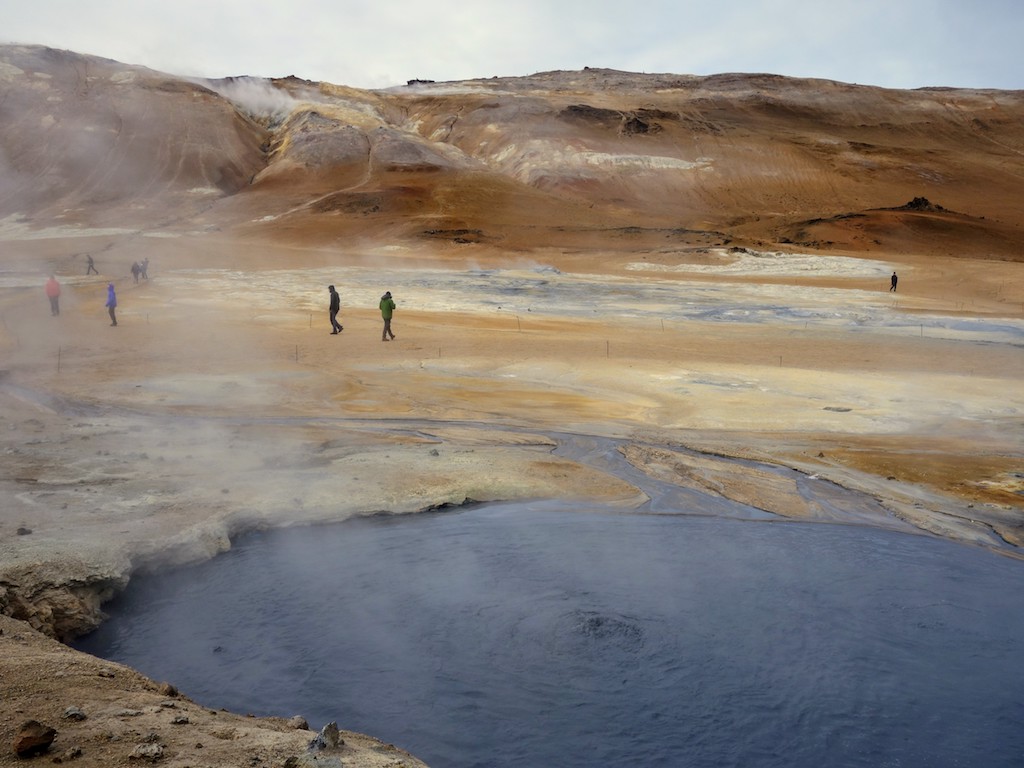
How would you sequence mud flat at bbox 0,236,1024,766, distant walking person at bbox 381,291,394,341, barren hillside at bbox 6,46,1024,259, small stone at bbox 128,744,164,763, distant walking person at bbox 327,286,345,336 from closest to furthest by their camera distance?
small stone at bbox 128,744,164,763
mud flat at bbox 0,236,1024,766
distant walking person at bbox 381,291,394,341
distant walking person at bbox 327,286,345,336
barren hillside at bbox 6,46,1024,259

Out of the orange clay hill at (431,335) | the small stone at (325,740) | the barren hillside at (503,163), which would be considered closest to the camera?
the small stone at (325,740)

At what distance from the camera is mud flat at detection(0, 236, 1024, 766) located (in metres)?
7.36

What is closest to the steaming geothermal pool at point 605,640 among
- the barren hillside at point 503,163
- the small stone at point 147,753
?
the small stone at point 147,753

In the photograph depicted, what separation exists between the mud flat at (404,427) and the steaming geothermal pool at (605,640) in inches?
25.3

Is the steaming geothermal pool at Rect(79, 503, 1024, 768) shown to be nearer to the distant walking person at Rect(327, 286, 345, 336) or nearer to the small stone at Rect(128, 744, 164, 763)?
the small stone at Rect(128, 744, 164, 763)

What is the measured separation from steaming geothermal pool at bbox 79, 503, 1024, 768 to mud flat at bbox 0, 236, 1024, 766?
64 centimetres

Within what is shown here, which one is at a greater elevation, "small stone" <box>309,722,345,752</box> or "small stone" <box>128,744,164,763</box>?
"small stone" <box>128,744,164,763</box>

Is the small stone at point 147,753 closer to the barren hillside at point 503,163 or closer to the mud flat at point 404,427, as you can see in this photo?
the mud flat at point 404,427

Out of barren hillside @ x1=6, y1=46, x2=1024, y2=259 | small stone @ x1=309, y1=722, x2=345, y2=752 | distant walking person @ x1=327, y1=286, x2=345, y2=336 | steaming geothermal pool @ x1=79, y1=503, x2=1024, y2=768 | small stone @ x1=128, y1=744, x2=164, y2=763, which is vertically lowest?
steaming geothermal pool @ x1=79, y1=503, x2=1024, y2=768

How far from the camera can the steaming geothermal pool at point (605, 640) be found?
6141 millimetres

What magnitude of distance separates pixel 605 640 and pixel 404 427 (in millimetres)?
6654

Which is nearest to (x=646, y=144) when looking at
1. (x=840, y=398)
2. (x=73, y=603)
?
(x=840, y=398)

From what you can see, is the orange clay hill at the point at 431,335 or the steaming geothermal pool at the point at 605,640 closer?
the steaming geothermal pool at the point at 605,640

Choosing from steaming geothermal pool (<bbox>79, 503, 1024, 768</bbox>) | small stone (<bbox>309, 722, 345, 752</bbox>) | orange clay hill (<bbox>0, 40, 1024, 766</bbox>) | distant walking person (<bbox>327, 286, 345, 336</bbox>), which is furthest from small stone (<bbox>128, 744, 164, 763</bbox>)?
distant walking person (<bbox>327, 286, 345, 336</bbox>)
